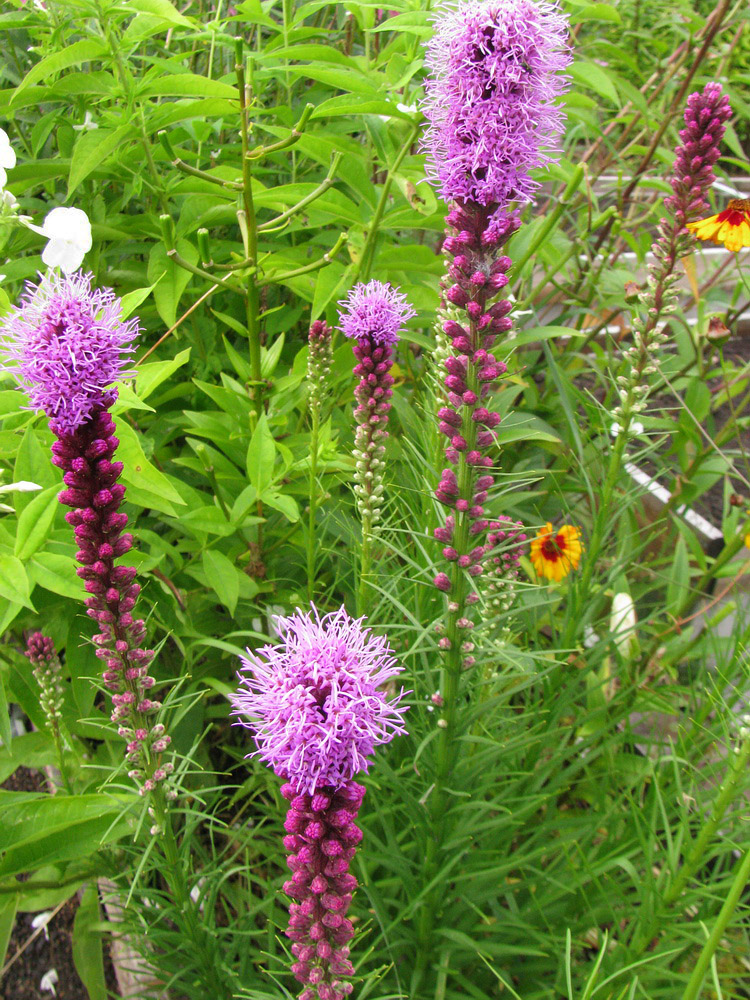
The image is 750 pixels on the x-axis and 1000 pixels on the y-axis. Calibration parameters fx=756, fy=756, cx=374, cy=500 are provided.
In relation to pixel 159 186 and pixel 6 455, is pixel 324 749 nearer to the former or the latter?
pixel 6 455

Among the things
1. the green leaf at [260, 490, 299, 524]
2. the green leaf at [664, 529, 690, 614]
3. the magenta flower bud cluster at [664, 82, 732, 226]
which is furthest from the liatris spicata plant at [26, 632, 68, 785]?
the green leaf at [664, 529, 690, 614]

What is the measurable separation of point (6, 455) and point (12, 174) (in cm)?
76

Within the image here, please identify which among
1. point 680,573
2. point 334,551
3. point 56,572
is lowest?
point 680,573

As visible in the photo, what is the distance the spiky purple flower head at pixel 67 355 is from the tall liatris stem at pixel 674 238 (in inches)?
41.9

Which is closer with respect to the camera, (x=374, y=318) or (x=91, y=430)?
(x=91, y=430)

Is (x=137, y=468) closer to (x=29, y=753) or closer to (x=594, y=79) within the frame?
(x=29, y=753)

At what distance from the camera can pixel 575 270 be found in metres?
2.74

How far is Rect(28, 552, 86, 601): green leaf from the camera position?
1229 mm

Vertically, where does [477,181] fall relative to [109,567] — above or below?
above

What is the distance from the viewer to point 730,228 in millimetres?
1800

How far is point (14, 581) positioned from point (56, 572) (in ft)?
0.37

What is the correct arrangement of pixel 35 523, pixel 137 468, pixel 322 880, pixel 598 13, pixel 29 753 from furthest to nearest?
pixel 598 13 < pixel 29 753 < pixel 137 468 < pixel 35 523 < pixel 322 880

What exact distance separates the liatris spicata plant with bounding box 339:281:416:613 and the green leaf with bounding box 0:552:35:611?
62cm

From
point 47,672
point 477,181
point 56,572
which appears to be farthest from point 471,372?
point 47,672
